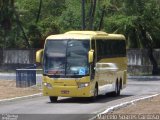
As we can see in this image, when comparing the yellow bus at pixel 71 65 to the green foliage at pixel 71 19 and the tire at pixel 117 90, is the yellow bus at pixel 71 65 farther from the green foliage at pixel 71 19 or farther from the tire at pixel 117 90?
the green foliage at pixel 71 19

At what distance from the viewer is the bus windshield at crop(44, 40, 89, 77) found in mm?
25000

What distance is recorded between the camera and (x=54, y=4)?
2579 inches

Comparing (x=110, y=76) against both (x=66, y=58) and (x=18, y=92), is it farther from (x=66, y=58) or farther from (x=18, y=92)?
(x=18, y=92)

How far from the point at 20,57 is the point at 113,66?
34.6m

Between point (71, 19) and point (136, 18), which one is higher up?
point (136, 18)

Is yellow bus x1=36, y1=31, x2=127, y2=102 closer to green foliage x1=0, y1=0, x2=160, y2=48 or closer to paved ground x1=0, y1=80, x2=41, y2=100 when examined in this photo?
paved ground x1=0, y1=80, x2=41, y2=100

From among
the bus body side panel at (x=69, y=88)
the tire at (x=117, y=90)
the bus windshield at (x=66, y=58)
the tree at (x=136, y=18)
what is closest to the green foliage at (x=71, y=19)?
the tree at (x=136, y=18)

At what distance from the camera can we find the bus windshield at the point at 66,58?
25.0 meters

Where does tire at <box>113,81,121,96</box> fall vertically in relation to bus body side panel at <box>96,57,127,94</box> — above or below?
below

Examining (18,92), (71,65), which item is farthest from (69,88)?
(18,92)

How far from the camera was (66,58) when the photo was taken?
82.4 ft

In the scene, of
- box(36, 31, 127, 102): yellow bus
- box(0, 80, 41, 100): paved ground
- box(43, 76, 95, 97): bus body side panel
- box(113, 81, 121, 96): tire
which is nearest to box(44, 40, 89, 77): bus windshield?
box(36, 31, 127, 102): yellow bus

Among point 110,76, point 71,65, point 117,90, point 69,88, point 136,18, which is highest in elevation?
point 71,65

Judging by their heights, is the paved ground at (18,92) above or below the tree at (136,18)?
below
